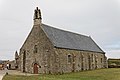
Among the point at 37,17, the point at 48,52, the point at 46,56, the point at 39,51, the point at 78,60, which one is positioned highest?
the point at 37,17

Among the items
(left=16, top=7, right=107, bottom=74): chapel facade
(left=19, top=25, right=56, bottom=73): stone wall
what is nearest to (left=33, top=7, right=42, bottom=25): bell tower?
(left=16, top=7, right=107, bottom=74): chapel facade

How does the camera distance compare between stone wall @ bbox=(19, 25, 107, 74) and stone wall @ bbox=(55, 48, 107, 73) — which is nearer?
stone wall @ bbox=(19, 25, 107, 74)

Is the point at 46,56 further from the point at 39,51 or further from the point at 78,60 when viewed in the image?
the point at 78,60

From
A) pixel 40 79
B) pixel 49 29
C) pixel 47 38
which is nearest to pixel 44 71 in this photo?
pixel 47 38

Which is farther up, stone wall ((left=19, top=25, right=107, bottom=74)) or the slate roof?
the slate roof

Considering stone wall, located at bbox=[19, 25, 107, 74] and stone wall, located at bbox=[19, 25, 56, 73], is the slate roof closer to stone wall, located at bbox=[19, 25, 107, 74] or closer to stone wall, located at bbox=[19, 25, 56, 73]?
stone wall, located at bbox=[19, 25, 107, 74]

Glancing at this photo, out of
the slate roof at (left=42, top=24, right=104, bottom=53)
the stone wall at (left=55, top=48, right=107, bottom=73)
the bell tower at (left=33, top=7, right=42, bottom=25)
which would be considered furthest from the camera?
the bell tower at (left=33, top=7, right=42, bottom=25)

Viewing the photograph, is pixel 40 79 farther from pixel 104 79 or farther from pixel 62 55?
pixel 62 55

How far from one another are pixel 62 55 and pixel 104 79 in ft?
43.5

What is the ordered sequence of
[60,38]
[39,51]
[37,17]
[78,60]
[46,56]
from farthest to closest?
[78,60] < [60,38] < [37,17] < [39,51] < [46,56]

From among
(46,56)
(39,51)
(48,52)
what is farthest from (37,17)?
(46,56)

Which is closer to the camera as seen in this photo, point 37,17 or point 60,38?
point 37,17

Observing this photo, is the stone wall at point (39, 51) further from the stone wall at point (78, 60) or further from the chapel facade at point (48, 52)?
the stone wall at point (78, 60)

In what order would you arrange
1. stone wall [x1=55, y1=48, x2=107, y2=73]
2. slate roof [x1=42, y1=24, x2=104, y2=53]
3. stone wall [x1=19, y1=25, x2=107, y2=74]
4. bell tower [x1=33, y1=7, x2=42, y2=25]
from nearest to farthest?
1. stone wall [x1=19, y1=25, x2=107, y2=74]
2. stone wall [x1=55, y1=48, x2=107, y2=73]
3. slate roof [x1=42, y1=24, x2=104, y2=53]
4. bell tower [x1=33, y1=7, x2=42, y2=25]
